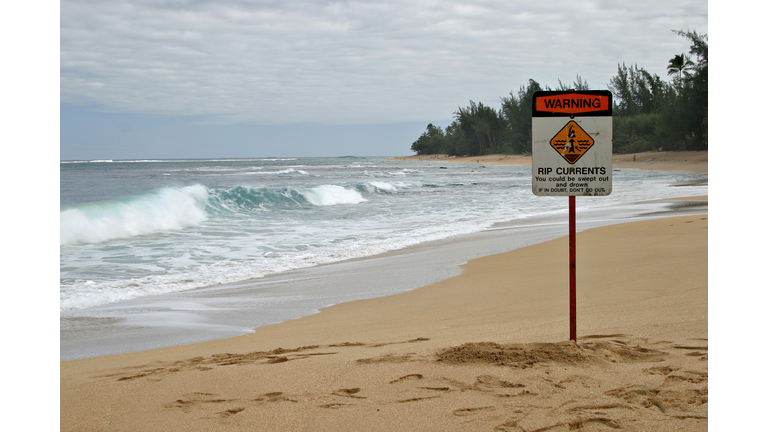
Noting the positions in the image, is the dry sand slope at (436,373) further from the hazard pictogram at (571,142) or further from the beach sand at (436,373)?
the hazard pictogram at (571,142)

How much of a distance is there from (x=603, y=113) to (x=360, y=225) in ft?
35.3

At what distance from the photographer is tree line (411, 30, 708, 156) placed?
162 ft

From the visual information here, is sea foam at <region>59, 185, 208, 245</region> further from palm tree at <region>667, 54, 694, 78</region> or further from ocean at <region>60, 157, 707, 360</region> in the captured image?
palm tree at <region>667, 54, 694, 78</region>

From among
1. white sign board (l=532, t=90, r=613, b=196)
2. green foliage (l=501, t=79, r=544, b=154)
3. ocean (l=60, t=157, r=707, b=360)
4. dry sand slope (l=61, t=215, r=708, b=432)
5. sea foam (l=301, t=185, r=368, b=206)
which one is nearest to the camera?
dry sand slope (l=61, t=215, r=708, b=432)

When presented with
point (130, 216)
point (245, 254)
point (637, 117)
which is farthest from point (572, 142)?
point (637, 117)

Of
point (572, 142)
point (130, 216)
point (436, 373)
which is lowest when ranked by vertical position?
point (436, 373)

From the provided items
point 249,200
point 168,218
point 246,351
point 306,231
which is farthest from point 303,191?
point 246,351

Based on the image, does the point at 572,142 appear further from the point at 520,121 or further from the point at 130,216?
the point at 520,121

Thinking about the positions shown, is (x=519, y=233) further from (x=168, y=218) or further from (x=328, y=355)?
(x=168, y=218)

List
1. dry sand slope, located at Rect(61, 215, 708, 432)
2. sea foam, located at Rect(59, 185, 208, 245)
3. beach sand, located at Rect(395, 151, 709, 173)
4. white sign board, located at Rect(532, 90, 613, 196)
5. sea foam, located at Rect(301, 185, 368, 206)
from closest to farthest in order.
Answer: dry sand slope, located at Rect(61, 215, 708, 432) → white sign board, located at Rect(532, 90, 613, 196) → sea foam, located at Rect(59, 185, 208, 245) → sea foam, located at Rect(301, 185, 368, 206) → beach sand, located at Rect(395, 151, 709, 173)

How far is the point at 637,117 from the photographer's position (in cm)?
6450

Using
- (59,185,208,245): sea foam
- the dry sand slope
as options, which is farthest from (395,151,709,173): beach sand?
the dry sand slope

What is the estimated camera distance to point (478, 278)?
261 inches

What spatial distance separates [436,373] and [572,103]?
1.98 m
